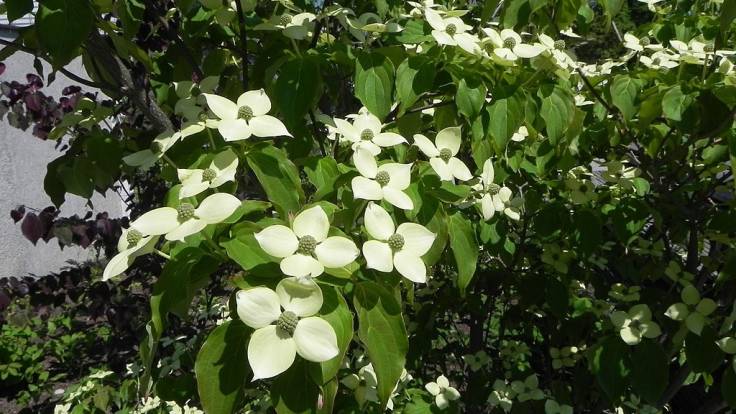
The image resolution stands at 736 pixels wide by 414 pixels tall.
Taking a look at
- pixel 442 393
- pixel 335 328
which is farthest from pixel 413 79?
pixel 442 393

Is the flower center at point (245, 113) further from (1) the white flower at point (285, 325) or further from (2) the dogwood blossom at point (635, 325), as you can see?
(2) the dogwood blossom at point (635, 325)

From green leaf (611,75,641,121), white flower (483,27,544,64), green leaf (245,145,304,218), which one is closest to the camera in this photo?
green leaf (245,145,304,218)

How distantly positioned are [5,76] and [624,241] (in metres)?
4.98

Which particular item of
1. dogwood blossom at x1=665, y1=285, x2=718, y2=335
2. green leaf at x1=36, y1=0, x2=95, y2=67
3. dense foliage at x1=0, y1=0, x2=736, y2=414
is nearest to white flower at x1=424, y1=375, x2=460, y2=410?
dense foliage at x1=0, y1=0, x2=736, y2=414

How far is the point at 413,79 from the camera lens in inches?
42.6

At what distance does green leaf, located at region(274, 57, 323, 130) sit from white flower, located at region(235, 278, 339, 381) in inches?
17.9

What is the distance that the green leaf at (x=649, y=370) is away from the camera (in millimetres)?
1385

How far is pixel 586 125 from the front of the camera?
62.6 inches

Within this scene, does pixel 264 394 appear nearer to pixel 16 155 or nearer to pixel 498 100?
pixel 498 100

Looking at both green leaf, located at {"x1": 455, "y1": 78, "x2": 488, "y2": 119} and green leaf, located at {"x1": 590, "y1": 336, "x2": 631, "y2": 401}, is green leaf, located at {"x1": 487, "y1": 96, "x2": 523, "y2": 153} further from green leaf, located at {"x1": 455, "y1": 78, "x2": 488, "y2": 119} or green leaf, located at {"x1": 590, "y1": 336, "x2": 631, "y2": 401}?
green leaf, located at {"x1": 590, "y1": 336, "x2": 631, "y2": 401}

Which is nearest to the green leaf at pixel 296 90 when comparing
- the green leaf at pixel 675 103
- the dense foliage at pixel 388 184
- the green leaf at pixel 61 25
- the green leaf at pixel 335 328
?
the dense foliage at pixel 388 184

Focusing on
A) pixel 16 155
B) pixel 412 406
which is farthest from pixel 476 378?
pixel 16 155

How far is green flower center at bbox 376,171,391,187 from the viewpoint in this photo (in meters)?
0.93

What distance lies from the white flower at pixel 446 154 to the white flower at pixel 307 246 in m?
0.30
